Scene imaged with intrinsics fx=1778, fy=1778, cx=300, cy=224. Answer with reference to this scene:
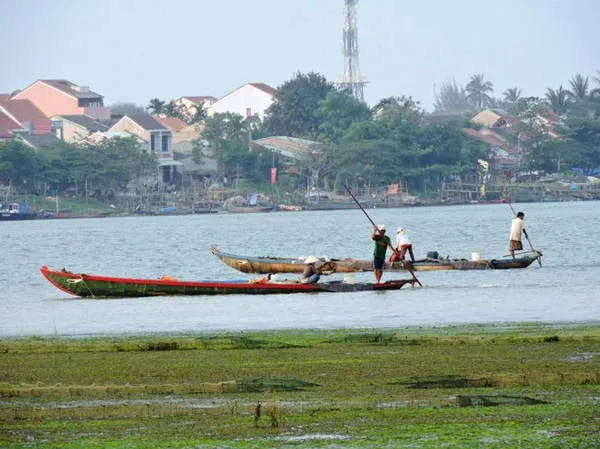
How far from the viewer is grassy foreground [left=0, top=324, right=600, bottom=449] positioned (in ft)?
50.9

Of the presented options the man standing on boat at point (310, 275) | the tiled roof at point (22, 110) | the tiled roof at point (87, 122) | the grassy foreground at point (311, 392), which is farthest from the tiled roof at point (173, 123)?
the grassy foreground at point (311, 392)

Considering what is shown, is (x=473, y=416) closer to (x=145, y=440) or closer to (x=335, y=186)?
(x=145, y=440)

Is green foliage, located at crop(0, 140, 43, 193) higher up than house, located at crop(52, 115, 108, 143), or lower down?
lower down

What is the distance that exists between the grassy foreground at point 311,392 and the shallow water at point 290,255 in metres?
6.08

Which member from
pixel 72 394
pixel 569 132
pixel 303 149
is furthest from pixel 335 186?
pixel 72 394

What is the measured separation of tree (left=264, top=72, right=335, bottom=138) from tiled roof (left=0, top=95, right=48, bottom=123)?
21800mm

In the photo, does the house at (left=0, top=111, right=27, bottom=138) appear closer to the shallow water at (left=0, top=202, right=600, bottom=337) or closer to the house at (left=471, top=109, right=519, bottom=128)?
the shallow water at (left=0, top=202, right=600, bottom=337)

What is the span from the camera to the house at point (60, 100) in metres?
174

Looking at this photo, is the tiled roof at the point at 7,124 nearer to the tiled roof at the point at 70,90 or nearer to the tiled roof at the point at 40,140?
the tiled roof at the point at 40,140

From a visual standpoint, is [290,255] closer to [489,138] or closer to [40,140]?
[40,140]

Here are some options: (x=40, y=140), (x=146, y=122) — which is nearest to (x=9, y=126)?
(x=40, y=140)

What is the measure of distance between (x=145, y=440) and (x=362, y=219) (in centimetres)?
11385

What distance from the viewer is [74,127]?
15900 cm

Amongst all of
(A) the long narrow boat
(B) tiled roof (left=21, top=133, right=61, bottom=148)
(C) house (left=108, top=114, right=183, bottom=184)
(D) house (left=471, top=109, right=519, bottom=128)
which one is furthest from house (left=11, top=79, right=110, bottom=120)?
(A) the long narrow boat
